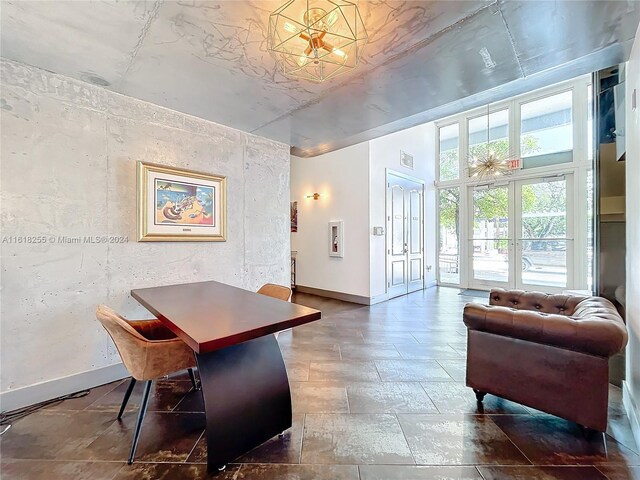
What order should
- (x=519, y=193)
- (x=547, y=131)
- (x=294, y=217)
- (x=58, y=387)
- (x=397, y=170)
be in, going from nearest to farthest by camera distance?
1. (x=58, y=387)
2. (x=547, y=131)
3. (x=397, y=170)
4. (x=519, y=193)
5. (x=294, y=217)

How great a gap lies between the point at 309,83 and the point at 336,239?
12.8 ft

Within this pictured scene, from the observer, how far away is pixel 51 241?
7.34ft

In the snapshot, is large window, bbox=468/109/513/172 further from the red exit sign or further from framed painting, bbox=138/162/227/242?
framed painting, bbox=138/162/227/242

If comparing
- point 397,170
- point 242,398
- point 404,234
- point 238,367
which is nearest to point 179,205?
point 238,367

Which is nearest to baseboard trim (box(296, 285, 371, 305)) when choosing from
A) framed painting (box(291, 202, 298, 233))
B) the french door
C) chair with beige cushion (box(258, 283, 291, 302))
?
framed painting (box(291, 202, 298, 233))

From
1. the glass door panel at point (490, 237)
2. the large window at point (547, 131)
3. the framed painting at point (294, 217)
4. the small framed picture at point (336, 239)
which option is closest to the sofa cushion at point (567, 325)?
the small framed picture at point (336, 239)

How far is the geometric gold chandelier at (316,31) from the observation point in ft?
5.16

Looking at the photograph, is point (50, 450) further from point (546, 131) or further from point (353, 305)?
point (546, 131)

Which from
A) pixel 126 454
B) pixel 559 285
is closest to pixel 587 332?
pixel 126 454

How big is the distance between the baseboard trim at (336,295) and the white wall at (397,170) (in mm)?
245

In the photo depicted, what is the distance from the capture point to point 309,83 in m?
2.35

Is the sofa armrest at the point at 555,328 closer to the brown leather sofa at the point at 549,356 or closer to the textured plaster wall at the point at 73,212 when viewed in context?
the brown leather sofa at the point at 549,356

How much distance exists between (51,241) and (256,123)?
7.10ft

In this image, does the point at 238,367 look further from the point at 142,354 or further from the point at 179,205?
the point at 179,205
